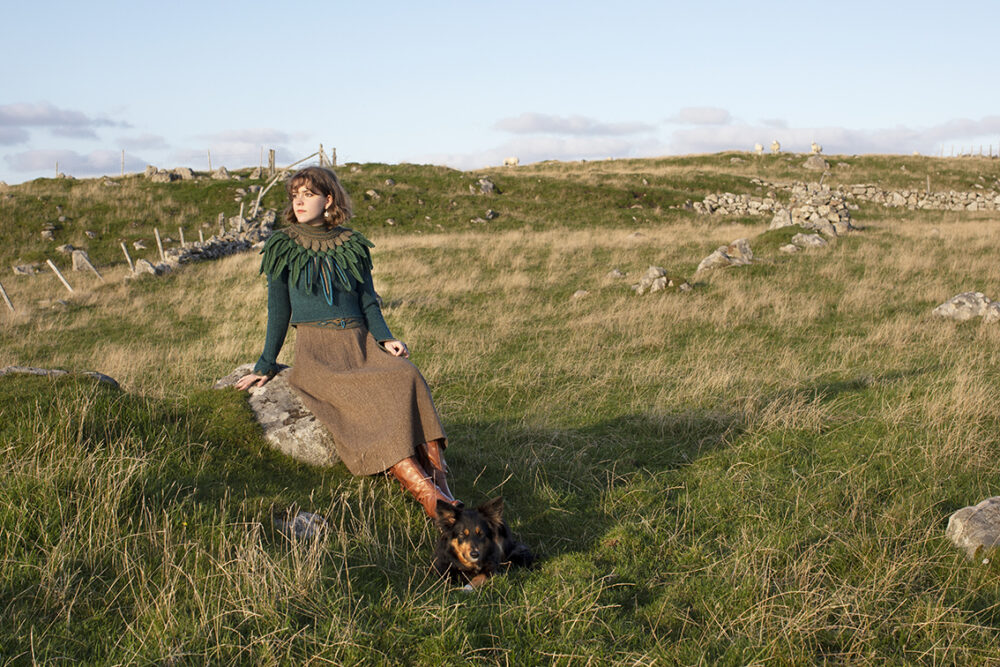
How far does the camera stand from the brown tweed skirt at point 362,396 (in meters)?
5.27

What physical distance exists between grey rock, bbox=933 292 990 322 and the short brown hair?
434 inches

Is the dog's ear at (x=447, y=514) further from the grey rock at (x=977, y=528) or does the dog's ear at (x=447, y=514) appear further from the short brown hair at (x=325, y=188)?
the grey rock at (x=977, y=528)

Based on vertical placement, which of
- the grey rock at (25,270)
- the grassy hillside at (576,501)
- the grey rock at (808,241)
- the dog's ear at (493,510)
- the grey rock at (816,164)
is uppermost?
the grey rock at (816,164)

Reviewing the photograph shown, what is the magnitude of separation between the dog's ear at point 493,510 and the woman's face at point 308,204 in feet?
9.31

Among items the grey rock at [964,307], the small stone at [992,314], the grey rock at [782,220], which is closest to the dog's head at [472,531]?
the small stone at [992,314]

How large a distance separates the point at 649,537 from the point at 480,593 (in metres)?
1.60

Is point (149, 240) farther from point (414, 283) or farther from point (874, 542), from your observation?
point (874, 542)

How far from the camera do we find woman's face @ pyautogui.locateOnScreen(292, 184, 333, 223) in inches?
224

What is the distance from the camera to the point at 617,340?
1232 cm

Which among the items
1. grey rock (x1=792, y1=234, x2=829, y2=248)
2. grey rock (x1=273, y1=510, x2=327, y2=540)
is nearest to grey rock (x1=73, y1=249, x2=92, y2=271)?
grey rock (x1=792, y1=234, x2=829, y2=248)

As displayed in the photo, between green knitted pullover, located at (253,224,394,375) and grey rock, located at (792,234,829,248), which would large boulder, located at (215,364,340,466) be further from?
grey rock, located at (792,234,829,248)

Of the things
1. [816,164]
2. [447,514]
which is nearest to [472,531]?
[447,514]

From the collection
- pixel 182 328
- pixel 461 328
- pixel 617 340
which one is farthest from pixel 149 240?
pixel 617 340

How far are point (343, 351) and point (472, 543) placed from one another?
7.02 feet
